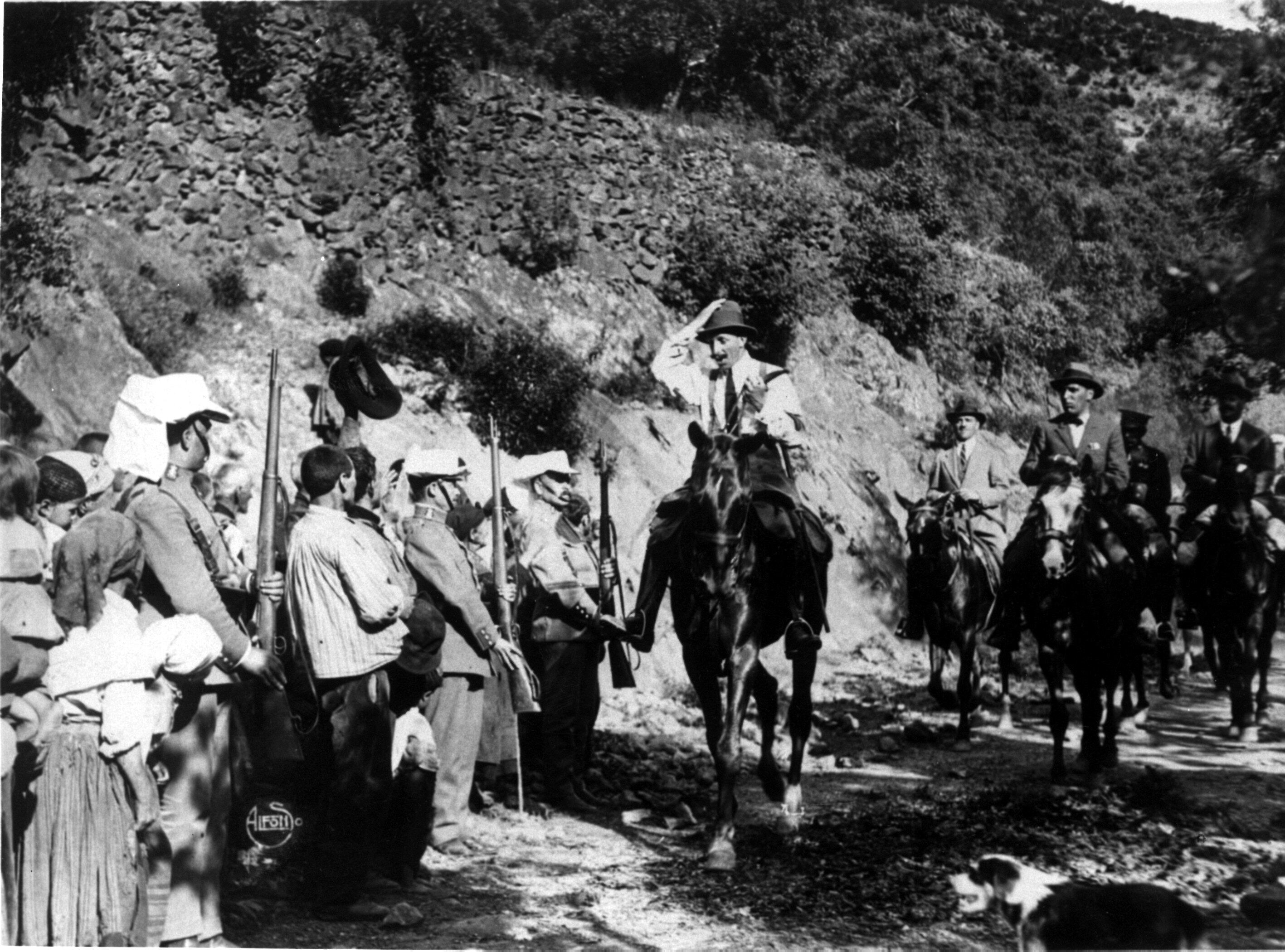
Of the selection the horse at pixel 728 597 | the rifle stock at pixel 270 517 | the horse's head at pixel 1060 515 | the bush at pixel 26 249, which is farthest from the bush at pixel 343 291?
the horse's head at pixel 1060 515

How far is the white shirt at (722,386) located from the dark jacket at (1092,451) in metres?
1.74

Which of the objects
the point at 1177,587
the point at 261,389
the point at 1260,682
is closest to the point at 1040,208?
the point at 1177,587

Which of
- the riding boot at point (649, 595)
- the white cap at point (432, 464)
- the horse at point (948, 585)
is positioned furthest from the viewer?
the horse at point (948, 585)

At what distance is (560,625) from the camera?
7059mm

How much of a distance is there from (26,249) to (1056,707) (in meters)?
7.24

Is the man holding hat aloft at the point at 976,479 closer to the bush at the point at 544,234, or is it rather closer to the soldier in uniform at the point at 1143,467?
the soldier in uniform at the point at 1143,467

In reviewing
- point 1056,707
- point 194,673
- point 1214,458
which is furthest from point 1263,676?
point 194,673

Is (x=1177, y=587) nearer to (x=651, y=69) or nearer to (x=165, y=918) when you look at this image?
(x=651, y=69)

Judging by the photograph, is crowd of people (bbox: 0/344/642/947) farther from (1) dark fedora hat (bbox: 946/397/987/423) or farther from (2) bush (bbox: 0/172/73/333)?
(1) dark fedora hat (bbox: 946/397/987/423)

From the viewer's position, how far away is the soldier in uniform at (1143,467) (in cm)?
772

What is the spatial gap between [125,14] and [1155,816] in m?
9.41

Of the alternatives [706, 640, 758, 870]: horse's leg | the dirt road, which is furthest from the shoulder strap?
[706, 640, 758, 870]: horse's leg

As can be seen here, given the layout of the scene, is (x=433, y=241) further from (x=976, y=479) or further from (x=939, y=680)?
(x=939, y=680)

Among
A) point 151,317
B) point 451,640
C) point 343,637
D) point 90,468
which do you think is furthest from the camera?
point 151,317
